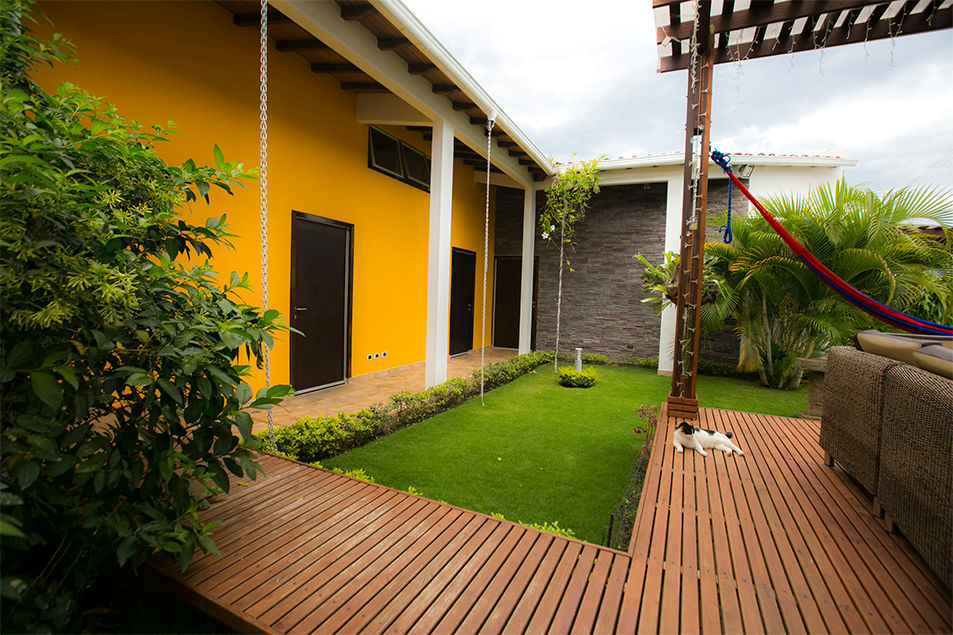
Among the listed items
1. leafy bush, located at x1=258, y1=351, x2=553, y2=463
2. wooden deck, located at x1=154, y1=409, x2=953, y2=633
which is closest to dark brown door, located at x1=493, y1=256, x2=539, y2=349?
leafy bush, located at x1=258, y1=351, x2=553, y2=463

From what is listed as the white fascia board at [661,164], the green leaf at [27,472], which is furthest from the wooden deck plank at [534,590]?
the white fascia board at [661,164]

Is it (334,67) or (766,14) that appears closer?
(766,14)

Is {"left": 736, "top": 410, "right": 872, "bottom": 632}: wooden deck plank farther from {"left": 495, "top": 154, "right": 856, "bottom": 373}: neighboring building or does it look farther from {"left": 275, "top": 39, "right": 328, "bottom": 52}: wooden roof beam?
{"left": 495, "top": 154, "right": 856, "bottom": 373}: neighboring building

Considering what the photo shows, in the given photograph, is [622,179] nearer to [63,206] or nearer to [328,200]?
[328,200]

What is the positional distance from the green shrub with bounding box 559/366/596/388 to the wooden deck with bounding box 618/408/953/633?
151 inches

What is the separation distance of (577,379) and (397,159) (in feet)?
13.9

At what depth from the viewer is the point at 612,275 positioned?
852cm

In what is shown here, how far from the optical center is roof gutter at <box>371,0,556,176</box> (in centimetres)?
331

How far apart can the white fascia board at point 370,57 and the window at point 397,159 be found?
1.30m

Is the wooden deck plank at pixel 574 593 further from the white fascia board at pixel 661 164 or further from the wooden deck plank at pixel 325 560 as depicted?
the white fascia board at pixel 661 164

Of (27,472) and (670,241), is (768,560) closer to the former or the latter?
(27,472)

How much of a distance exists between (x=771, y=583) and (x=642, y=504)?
61 cm

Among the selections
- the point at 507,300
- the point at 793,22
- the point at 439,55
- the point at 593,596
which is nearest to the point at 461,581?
the point at 593,596

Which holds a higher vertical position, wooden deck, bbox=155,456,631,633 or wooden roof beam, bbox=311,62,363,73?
wooden roof beam, bbox=311,62,363,73
